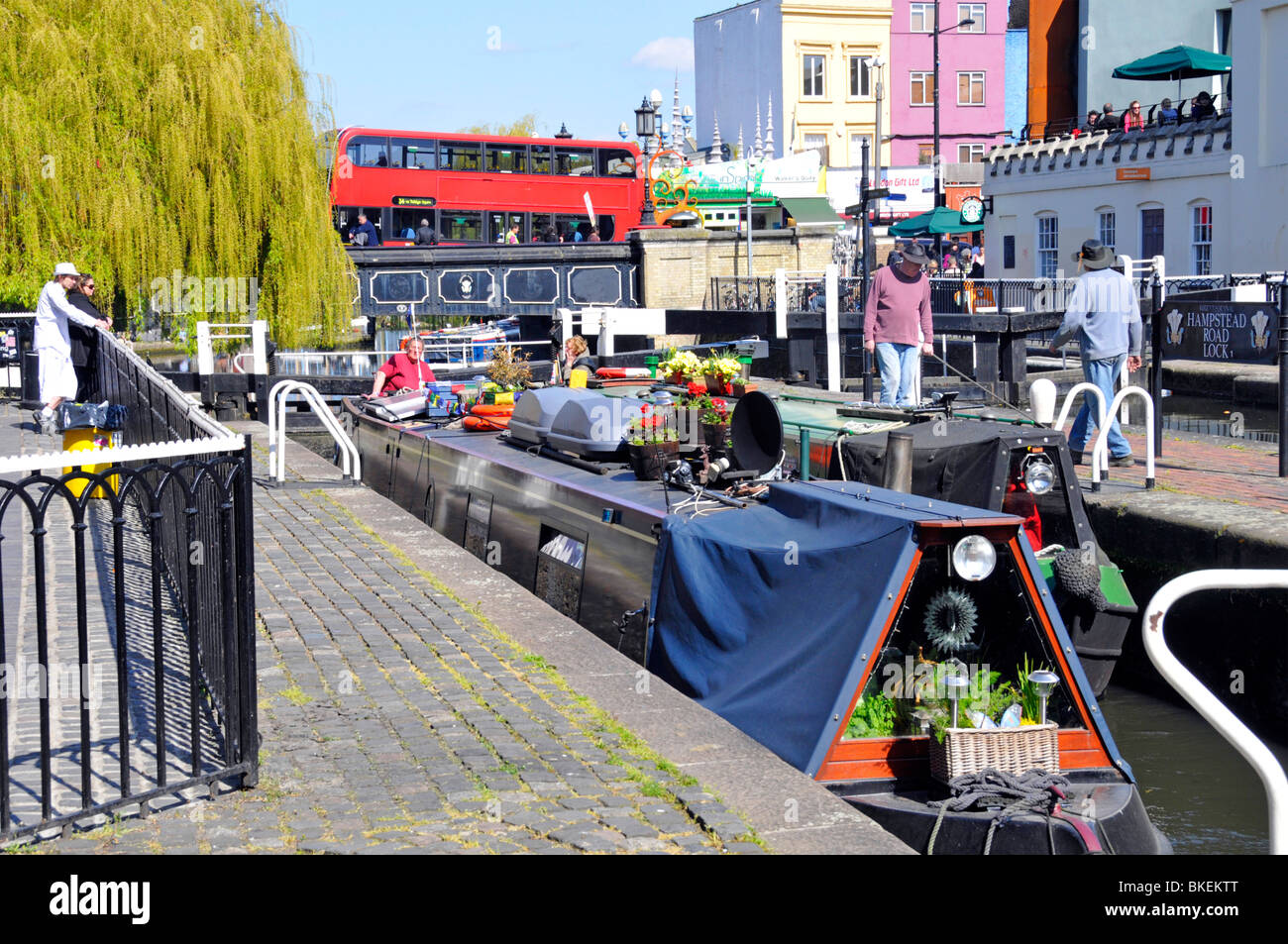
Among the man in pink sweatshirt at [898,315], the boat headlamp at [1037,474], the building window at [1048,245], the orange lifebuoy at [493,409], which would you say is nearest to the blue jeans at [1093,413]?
the man in pink sweatshirt at [898,315]

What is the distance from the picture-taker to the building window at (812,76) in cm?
6588

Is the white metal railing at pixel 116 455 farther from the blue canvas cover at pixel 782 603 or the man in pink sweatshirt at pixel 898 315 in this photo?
the man in pink sweatshirt at pixel 898 315

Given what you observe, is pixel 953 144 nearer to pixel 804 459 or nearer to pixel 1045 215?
pixel 1045 215

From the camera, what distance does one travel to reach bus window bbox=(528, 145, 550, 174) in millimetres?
42531

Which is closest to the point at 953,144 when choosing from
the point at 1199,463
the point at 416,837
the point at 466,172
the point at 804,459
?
the point at 466,172

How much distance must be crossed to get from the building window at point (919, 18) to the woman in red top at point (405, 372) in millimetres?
54133

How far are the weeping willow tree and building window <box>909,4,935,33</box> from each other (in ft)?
157

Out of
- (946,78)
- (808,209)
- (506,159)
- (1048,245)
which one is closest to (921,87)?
(946,78)

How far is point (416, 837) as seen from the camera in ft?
15.6

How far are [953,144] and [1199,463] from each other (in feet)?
183

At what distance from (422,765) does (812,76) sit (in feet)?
211

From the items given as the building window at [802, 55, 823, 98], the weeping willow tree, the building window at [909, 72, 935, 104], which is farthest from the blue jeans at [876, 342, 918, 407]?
the building window at [909, 72, 935, 104]
